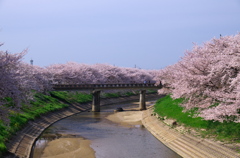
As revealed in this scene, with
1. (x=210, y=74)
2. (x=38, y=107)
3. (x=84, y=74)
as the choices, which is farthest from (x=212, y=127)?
(x=84, y=74)

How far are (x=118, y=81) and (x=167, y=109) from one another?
212 ft

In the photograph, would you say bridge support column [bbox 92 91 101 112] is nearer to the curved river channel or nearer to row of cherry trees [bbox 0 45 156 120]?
row of cherry trees [bbox 0 45 156 120]

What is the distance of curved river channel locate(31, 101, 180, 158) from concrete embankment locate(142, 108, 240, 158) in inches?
34.1

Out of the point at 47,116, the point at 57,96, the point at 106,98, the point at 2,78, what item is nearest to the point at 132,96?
the point at 106,98

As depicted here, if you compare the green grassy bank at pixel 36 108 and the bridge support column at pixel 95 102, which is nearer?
the green grassy bank at pixel 36 108

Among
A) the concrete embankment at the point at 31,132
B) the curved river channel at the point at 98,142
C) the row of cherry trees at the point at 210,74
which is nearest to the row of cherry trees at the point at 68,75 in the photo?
the concrete embankment at the point at 31,132

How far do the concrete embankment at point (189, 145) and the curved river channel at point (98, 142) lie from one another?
867mm

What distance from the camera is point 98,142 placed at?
3866 cm

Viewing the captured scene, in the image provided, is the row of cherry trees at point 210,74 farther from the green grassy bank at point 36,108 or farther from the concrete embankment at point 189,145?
the green grassy bank at point 36,108

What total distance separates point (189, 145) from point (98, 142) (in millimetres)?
12191

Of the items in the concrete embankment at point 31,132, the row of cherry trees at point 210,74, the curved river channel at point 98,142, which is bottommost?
the curved river channel at point 98,142

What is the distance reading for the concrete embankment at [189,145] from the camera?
2667 cm

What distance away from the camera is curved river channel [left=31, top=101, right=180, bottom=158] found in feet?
107

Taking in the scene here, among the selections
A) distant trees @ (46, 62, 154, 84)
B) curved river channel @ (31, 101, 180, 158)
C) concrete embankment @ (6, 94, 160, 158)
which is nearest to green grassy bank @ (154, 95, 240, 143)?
curved river channel @ (31, 101, 180, 158)
